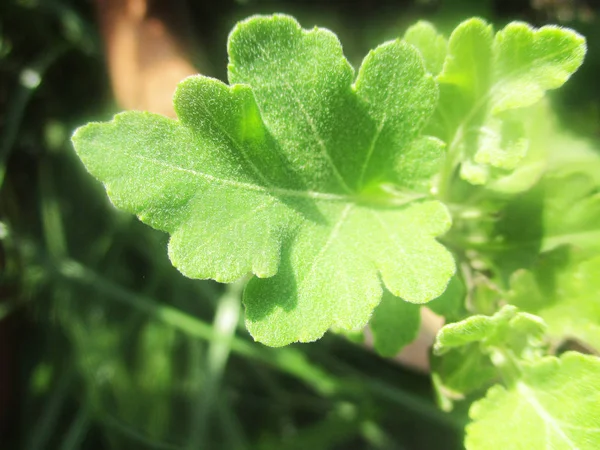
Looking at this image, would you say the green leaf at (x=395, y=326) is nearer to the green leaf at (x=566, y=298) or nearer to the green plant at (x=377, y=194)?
the green plant at (x=377, y=194)

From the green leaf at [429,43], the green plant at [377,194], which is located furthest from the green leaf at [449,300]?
the green leaf at [429,43]

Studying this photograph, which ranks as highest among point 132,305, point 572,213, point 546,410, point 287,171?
point 287,171

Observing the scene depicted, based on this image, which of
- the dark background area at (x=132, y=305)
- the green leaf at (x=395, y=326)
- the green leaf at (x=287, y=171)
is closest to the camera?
the green leaf at (x=287, y=171)

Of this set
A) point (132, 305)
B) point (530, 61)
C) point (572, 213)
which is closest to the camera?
point (530, 61)

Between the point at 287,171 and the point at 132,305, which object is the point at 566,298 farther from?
the point at 132,305

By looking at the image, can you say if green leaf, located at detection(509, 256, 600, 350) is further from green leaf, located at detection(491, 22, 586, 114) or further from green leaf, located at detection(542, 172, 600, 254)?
green leaf, located at detection(491, 22, 586, 114)

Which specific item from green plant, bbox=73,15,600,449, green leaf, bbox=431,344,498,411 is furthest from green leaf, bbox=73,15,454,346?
green leaf, bbox=431,344,498,411

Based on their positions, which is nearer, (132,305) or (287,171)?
(287,171)

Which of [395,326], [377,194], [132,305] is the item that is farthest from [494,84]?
[132,305]

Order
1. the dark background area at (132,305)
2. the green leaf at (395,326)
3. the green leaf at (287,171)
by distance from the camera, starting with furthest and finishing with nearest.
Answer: the dark background area at (132,305), the green leaf at (395,326), the green leaf at (287,171)
